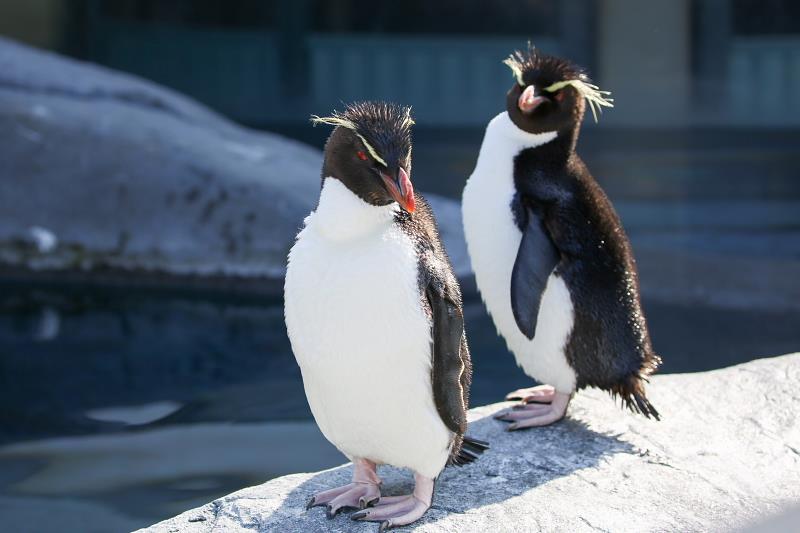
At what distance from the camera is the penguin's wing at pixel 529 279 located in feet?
8.80

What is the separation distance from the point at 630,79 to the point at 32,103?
369cm

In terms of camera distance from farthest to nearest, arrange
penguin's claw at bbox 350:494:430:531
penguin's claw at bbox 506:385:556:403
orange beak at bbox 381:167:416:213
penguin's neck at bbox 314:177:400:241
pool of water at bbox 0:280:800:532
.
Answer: pool of water at bbox 0:280:800:532 → penguin's claw at bbox 506:385:556:403 → penguin's claw at bbox 350:494:430:531 → penguin's neck at bbox 314:177:400:241 → orange beak at bbox 381:167:416:213

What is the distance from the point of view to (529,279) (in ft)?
8.80

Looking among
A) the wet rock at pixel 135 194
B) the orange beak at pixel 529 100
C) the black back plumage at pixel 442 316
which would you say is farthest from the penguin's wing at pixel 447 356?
the wet rock at pixel 135 194

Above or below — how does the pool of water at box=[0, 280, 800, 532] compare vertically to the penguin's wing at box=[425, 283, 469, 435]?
below

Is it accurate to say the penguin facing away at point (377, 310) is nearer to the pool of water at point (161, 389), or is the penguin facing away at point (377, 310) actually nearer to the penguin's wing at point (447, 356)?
the penguin's wing at point (447, 356)

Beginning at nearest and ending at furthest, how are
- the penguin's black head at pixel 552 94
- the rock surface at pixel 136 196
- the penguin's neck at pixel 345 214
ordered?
the penguin's neck at pixel 345 214
the penguin's black head at pixel 552 94
the rock surface at pixel 136 196

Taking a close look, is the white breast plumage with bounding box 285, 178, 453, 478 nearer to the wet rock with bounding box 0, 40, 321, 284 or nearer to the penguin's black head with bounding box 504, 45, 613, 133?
the penguin's black head with bounding box 504, 45, 613, 133

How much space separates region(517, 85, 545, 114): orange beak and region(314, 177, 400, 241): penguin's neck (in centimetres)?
69

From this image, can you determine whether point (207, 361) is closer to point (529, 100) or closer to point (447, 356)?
point (529, 100)

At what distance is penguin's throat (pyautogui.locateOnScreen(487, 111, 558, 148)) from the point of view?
281 centimetres

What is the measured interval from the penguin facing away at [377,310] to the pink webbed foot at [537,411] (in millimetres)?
545

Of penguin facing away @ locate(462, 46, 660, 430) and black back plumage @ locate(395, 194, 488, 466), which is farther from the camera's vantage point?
penguin facing away @ locate(462, 46, 660, 430)

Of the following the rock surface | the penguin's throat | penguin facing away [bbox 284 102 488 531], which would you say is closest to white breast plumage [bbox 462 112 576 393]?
the penguin's throat
